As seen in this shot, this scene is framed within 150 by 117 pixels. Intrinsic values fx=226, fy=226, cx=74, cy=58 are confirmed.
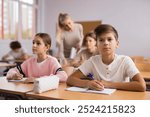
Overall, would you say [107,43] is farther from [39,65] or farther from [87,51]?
[87,51]

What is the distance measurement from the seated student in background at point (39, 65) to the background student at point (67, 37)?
912 mm

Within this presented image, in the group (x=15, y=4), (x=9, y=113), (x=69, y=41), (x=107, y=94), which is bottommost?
(x=9, y=113)

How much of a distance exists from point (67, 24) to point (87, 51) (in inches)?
17.4

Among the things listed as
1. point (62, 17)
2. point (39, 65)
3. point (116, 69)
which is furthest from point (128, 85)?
point (62, 17)

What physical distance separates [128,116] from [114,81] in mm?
429

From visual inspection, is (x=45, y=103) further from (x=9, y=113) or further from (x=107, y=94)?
(x=107, y=94)

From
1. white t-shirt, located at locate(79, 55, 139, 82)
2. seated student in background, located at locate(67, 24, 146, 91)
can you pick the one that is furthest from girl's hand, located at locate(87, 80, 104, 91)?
white t-shirt, located at locate(79, 55, 139, 82)

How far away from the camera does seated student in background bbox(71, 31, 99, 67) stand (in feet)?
9.42

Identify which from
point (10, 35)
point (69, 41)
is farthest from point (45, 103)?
point (10, 35)

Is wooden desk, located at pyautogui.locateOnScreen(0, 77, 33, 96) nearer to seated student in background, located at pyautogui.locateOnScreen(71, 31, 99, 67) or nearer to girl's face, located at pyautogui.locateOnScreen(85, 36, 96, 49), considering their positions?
seated student in background, located at pyautogui.locateOnScreen(71, 31, 99, 67)

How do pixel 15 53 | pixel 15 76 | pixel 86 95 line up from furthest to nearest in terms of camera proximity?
pixel 15 53, pixel 15 76, pixel 86 95

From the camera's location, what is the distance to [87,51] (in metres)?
2.97

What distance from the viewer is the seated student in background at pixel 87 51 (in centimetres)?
287

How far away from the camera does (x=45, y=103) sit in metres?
1.28
